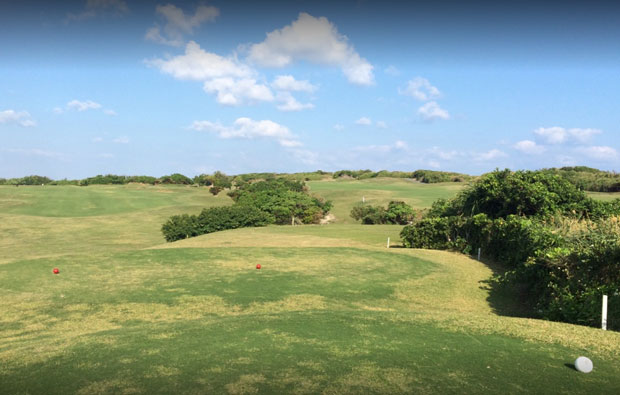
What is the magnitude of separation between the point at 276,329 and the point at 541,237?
14227 millimetres

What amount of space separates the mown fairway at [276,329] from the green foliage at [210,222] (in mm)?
22616

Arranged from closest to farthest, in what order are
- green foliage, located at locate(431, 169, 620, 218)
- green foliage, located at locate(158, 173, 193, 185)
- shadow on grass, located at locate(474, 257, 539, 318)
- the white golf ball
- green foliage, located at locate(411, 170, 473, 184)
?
the white golf ball, shadow on grass, located at locate(474, 257, 539, 318), green foliage, located at locate(431, 169, 620, 218), green foliage, located at locate(158, 173, 193, 185), green foliage, located at locate(411, 170, 473, 184)

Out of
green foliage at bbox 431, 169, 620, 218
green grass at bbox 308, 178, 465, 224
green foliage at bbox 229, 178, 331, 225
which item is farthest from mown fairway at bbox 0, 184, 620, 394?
green grass at bbox 308, 178, 465, 224

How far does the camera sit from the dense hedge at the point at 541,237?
1299cm

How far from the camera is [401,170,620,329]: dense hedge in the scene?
12992 millimetres

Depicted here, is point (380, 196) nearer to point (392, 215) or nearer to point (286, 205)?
point (392, 215)

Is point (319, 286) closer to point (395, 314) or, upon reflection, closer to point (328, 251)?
point (395, 314)

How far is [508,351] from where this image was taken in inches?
321

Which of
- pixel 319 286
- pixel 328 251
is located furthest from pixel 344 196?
pixel 319 286

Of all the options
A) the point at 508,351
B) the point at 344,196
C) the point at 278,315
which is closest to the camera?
the point at 508,351

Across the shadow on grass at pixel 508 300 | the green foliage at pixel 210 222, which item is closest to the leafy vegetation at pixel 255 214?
the green foliage at pixel 210 222

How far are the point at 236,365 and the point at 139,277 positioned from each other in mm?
12461

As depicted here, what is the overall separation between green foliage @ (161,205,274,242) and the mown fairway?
74.2 ft

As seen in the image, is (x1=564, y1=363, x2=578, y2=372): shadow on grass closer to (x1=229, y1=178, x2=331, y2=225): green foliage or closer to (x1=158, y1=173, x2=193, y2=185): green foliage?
(x1=229, y1=178, x2=331, y2=225): green foliage
